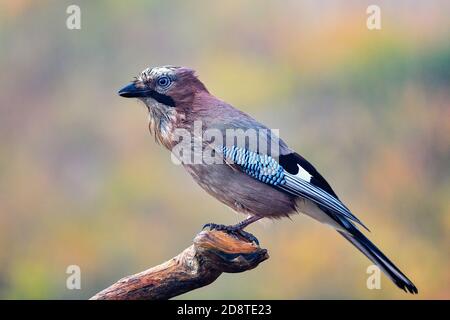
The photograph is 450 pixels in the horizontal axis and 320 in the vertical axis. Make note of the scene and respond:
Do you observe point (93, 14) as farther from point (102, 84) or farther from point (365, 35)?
point (365, 35)

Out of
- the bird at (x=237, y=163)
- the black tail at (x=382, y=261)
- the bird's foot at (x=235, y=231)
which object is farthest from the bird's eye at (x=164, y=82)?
the black tail at (x=382, y=261)

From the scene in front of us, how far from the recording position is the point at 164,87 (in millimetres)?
3055

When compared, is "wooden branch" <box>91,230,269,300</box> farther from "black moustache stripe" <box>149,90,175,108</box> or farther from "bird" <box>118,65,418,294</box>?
"black moustache stripe" <box>149,90,175,108</box>

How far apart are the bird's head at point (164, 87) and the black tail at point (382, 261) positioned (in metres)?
1.02

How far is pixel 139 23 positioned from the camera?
12.1ft

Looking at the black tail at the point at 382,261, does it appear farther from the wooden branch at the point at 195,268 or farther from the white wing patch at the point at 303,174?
the wooden branch at the point at 195,268

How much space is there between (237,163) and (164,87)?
1.65 ft

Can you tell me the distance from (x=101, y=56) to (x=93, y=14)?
0.81 feet

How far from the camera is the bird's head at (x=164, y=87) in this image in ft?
9.93

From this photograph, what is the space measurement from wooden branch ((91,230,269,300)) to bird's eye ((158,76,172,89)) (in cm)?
76

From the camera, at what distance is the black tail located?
3008 millimetres

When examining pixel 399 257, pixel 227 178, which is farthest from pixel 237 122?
pixel 399 257

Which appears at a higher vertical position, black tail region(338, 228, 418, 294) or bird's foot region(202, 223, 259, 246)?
bird's foot region(202, 223, 259, 246)

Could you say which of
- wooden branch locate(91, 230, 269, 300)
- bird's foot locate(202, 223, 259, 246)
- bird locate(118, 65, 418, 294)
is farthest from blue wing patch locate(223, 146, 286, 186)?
wooden branch locate(91, 230, 269, 300)
